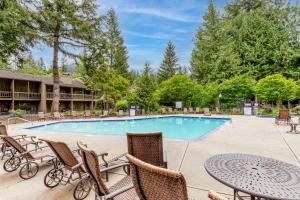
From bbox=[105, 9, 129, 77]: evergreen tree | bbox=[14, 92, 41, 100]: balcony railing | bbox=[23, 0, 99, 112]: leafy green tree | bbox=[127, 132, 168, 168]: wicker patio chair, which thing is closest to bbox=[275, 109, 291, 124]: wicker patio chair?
bbox=[127, 132, 168, 168]: wicker patio chair

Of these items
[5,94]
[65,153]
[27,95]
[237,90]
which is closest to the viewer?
[65,153]

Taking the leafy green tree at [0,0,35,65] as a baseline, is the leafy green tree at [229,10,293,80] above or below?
above

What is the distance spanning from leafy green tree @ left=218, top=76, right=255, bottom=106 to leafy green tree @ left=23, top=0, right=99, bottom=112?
1460 cm

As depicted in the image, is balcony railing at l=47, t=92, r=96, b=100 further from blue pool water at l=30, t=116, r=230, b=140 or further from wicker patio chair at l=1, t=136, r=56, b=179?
wicker patio chair at l=1, t=136, r=56, b=179

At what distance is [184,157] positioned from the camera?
5.24m

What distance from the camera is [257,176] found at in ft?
7.42

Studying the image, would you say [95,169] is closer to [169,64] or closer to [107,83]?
[107,83]

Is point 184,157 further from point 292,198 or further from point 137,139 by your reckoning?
point 292,198

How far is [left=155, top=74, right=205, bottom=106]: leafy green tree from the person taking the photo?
76.7ft

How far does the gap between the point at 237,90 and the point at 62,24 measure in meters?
18.1

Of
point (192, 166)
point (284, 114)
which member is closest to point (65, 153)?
point (192, 166)

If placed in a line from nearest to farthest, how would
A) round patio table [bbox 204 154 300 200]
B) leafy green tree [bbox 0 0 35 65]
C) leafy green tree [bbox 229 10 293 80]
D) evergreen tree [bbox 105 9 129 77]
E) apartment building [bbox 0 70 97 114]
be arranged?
round patio table [bbox 204 154 300 200] → leafy green tree [bbox 0 0 35 65] → apartment building [bbox 0 70 97 114] → leafy green tree [bbox 229 10 293 80] → evergreen tree [bbox 105 9 129 77]

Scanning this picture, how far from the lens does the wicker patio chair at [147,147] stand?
135 inches

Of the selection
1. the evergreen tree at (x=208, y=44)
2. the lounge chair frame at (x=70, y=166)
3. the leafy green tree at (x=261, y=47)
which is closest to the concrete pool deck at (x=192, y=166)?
the lounge chair frame at (x=70, y=166)
